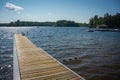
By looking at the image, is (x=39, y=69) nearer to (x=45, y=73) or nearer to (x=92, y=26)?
(x=45, y=73)

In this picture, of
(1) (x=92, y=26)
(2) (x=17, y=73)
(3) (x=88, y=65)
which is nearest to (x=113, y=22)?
(1) (x=92, y=26)

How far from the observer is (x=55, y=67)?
8117mm

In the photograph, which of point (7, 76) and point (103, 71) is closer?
point (7, 76)

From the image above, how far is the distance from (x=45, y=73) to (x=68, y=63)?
6.46 m

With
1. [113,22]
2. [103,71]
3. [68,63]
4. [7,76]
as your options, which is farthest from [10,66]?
[113,22]

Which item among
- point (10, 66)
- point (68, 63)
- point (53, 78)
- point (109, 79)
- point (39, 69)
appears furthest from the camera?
point (68, 63)

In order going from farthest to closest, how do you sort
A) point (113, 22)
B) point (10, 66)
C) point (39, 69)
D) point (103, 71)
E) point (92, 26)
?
point (92, 26), point (113, 22), point (10, 66), point (103, 71), point (39, 69)

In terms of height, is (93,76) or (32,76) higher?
(32,76)

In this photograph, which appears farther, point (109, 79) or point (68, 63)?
point (68, 63)

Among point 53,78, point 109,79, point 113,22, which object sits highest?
point 113,22

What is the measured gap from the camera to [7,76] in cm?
1003

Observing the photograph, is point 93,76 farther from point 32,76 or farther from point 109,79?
point 32,76

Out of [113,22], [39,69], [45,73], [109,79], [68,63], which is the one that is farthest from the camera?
[113,22]

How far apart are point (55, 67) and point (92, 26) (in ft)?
516
